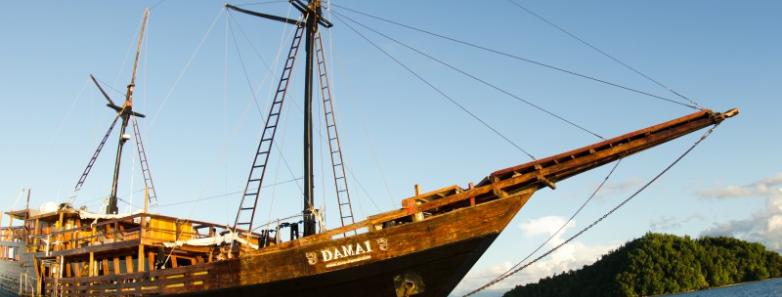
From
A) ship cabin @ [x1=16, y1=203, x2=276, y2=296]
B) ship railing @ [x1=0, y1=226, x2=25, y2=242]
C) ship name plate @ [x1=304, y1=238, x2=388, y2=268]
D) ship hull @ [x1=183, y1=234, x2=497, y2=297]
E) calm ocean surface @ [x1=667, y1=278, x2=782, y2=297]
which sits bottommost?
calm ocean surface @ [x1=667, y1=278, x2=782, y2=297]

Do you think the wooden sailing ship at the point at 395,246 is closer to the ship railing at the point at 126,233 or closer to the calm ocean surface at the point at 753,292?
the ship railing at the point at 126,233

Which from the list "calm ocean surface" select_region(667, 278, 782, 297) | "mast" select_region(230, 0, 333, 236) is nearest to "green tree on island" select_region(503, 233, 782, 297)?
"calm ocean surface" select_region(667, 278, 782, 297)

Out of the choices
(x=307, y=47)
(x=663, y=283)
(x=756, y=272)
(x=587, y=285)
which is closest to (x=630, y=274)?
(x=663, y=283)

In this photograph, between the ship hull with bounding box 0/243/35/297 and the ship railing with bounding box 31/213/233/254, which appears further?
the ship hull with bounding box 0/243/35/297

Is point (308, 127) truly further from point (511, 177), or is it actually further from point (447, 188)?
point (511, 177)

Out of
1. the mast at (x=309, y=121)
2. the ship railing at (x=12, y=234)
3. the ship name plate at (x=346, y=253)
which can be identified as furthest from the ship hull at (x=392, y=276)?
the ship railing at (x=12, y=234)

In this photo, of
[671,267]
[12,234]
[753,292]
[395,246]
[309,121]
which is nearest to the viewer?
[395,246]

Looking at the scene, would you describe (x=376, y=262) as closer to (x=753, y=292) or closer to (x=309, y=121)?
(x=309, y=121)

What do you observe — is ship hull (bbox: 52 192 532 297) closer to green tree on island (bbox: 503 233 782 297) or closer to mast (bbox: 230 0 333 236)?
mast (bbox: 230 0 333 236)

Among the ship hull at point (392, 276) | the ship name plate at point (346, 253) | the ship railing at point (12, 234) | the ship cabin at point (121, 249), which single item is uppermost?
the ship railing at point (12, 234)

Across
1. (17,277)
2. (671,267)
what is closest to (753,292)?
(671,267)

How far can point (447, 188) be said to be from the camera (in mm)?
12867

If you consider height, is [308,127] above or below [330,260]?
above

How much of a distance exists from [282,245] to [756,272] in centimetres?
10935
